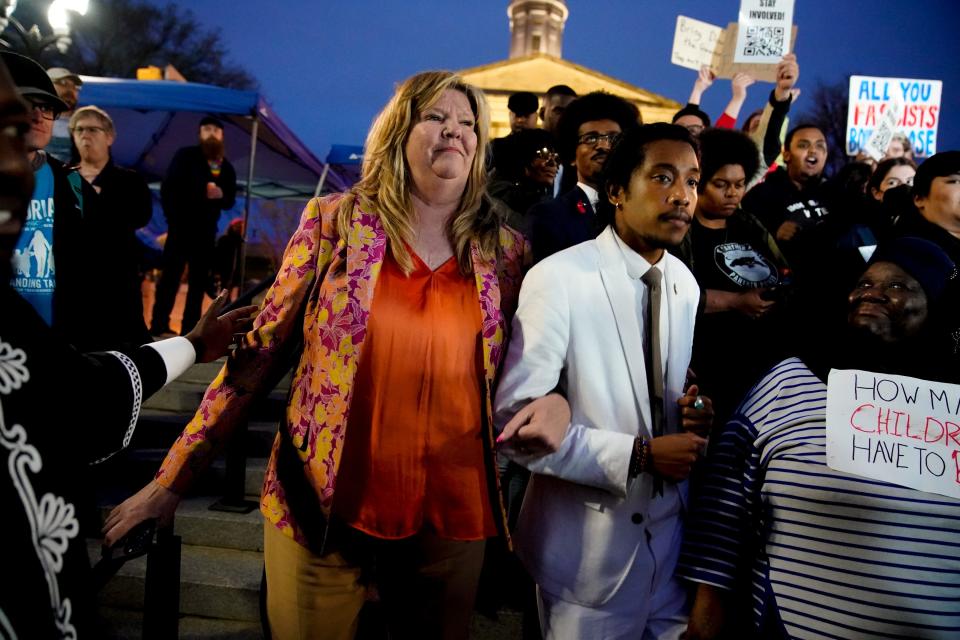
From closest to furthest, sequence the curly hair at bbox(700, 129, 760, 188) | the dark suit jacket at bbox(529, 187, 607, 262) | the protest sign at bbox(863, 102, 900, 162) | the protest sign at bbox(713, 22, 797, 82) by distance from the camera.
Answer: the dark suit jacket at bbox(529, 187, 607, 262) < the curly hair at bbox(700, 129, 760, 188) < the protest sign at bbox(713, 22, 797, 82) < the protest sign at bbox(863, 102, 900, 162)

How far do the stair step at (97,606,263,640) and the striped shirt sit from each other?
2627mm

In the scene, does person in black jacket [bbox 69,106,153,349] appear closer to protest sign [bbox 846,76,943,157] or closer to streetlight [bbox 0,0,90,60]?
protest sign [bbox 846,76,943,157]

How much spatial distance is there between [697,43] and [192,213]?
5712mm

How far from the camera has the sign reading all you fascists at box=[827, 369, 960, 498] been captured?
1.59 meters

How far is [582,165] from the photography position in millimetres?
3047

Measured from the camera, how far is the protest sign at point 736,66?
5605mm

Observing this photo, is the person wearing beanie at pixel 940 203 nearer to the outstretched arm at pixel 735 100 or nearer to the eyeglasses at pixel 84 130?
the outstretched arm at pixel 735 100

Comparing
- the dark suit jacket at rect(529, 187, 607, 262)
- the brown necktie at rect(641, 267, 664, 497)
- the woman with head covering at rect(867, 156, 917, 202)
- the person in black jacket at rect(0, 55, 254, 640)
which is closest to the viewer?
the person in black jacket at rect(0, 55, 254, 640)

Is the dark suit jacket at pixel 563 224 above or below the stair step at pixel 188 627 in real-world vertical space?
above

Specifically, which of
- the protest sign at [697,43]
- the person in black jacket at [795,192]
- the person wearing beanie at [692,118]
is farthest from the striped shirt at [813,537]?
the protest sign at [697,43]

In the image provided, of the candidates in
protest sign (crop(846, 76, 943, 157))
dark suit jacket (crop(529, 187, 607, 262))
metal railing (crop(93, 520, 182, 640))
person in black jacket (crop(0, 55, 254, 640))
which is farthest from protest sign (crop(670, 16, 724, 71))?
person in black jacket (crop(0, 55, 254, 640))

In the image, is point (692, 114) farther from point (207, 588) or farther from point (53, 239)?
point (207, 588)

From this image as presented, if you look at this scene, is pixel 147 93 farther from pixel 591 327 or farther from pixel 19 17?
pixel 591 327

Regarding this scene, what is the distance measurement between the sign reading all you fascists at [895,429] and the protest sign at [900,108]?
7.52 meters
